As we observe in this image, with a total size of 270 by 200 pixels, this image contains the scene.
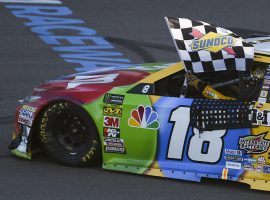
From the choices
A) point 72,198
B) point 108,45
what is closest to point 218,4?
point 108,45

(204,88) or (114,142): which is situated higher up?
(204,88)

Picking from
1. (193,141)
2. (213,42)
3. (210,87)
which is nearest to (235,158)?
(193,141)

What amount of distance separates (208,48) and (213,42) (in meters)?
0.07

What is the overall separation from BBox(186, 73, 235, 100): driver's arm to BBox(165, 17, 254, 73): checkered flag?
0.12m

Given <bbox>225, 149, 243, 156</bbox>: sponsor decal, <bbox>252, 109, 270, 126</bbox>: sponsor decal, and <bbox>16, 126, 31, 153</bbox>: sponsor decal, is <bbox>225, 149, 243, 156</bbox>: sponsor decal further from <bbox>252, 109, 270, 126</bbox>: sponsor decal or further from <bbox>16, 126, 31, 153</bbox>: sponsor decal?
<bbox>16, 126, 31, 153</bbox>: sponsor decal

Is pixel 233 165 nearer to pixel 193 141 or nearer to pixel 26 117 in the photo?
pixel 193 141

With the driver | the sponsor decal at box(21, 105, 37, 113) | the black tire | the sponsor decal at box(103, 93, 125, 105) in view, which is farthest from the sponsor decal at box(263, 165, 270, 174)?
the sponsor decal at box(21, 105, 37, 113)

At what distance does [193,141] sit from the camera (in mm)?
7199

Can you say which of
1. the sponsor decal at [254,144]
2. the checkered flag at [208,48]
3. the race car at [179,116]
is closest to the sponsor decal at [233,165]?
the race car at [179,116]

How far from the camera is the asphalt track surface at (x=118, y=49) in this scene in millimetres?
7094

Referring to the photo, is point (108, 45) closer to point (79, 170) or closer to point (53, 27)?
point (53, 27)

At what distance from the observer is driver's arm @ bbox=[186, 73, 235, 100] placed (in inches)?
289

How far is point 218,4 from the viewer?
15469 millimetres

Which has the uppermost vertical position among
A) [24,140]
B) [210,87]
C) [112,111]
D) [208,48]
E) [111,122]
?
[208,48]
